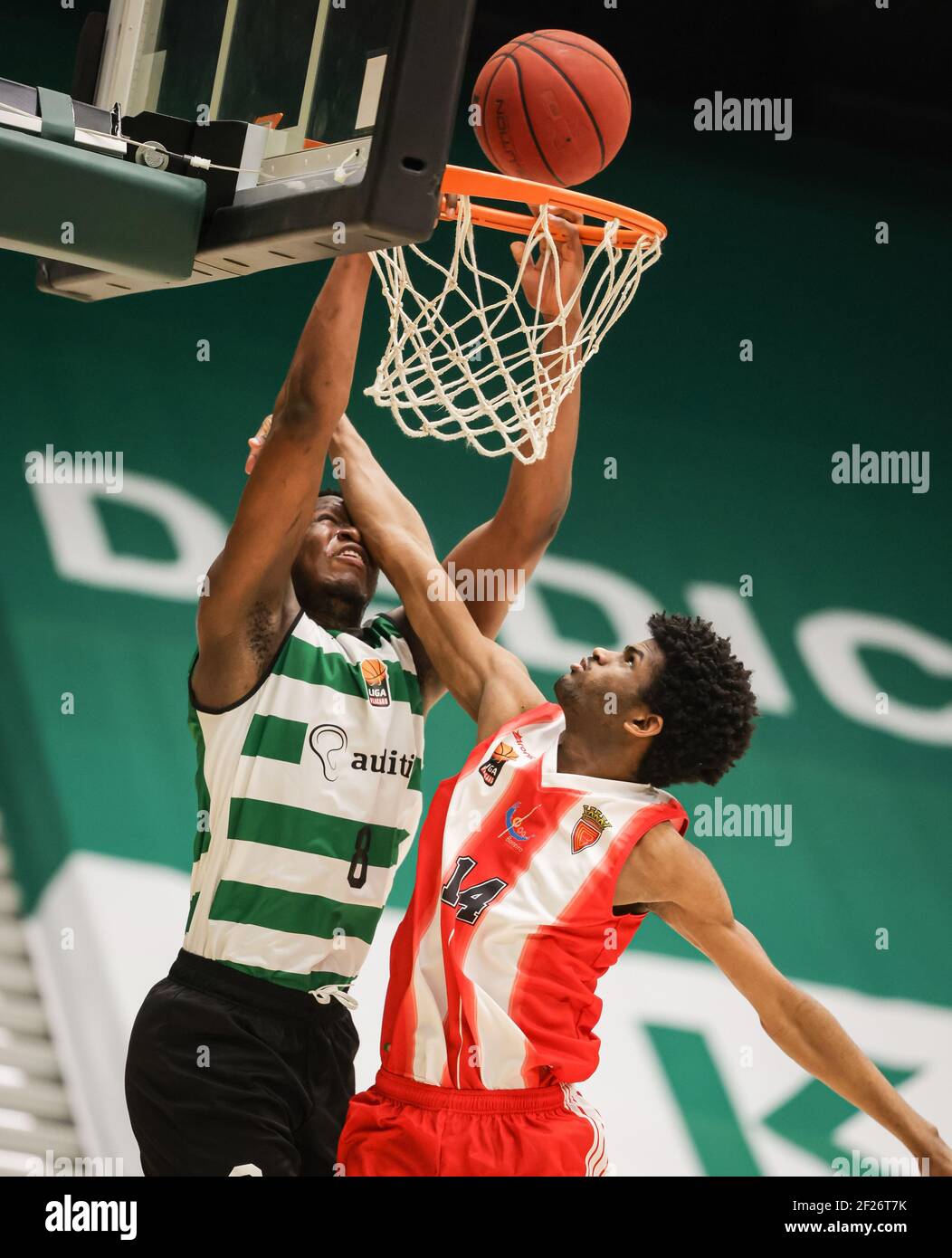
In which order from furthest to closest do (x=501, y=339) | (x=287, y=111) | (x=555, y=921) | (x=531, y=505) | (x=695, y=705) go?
(x=531, y=505) < (x=501, y=339) < (x=695, y=705) < (x=555, y=921) < (x=287, y=111)

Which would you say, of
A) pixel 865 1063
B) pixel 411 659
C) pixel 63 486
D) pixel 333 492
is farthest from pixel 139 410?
pixel 865 1063

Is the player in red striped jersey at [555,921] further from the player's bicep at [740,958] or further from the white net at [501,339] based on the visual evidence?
the white net at [501,339]

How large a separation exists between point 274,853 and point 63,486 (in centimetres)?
218

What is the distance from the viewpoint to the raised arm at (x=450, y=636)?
3.31 metres

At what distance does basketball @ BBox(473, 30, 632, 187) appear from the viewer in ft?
10.3

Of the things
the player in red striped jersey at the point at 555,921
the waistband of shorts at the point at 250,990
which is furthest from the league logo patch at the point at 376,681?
the waistband of shorts at the point at 250,990

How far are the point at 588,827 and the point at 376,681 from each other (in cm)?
61

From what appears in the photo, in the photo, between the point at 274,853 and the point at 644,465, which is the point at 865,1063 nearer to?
the point at 274,853

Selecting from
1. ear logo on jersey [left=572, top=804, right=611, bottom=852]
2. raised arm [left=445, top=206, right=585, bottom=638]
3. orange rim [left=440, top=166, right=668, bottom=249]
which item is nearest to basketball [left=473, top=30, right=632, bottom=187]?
orange rim [left=440, top=166, right=668, bottom=249]

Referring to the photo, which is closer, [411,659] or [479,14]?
[411,659]

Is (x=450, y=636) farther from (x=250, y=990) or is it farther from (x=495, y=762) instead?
(x=250, y=990)

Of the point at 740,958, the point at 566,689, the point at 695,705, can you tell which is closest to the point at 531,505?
the point at 566,689

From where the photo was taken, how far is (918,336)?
592 centimetres

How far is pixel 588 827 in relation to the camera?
119 inches
